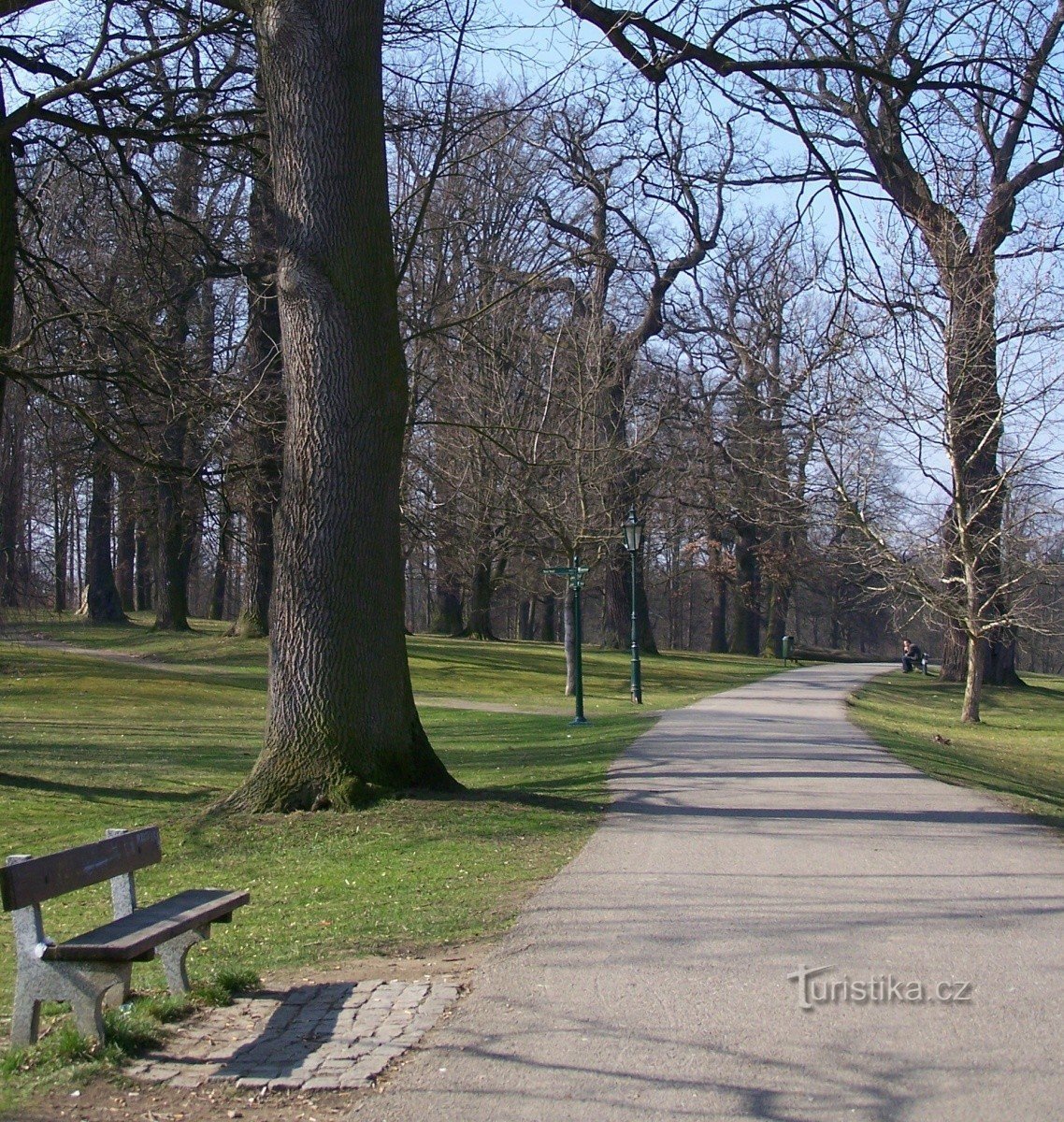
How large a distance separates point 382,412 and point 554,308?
18556 mm

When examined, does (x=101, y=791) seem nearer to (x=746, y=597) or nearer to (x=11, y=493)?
(x=11, y=493)

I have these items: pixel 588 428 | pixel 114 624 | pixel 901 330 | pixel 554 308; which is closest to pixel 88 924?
pixel 901 330

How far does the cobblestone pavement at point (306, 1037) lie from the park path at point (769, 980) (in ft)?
0.56

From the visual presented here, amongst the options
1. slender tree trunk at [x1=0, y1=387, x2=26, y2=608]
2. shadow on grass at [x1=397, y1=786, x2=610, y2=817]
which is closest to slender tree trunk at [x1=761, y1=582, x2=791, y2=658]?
slender tree trunk at [x1=0, y1=387, x2=26, y2=608]

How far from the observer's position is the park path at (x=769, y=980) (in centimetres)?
434

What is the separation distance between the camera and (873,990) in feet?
18.0

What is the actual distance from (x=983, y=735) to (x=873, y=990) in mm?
18997

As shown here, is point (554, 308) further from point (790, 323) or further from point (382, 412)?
point (382, 412)

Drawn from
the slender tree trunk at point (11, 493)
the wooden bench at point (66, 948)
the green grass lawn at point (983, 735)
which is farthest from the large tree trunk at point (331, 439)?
the slender tree trunk at point (11, 493)

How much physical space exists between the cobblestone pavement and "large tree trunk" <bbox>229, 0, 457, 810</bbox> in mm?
4388

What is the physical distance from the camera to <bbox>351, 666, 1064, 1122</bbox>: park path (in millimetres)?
4344

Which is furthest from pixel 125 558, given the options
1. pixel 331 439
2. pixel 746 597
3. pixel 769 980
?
pixel 769 980

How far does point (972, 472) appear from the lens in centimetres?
2462

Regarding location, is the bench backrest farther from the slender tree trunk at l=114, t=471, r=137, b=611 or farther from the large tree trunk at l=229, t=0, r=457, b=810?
the slender tree trunk at l=114, t=471, r=137, b=611
